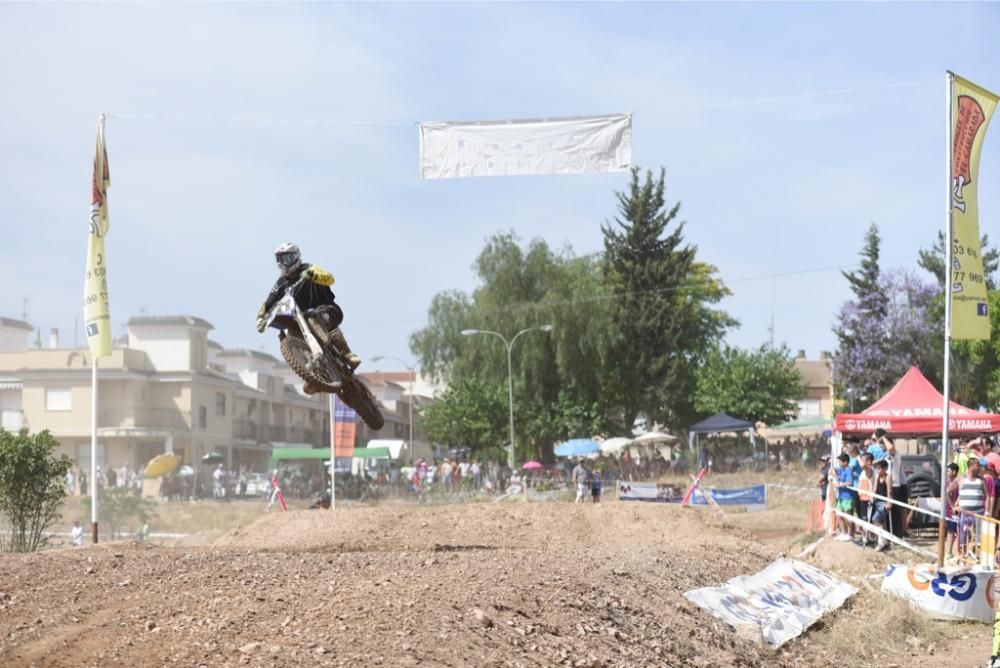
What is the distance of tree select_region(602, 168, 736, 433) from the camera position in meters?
58.8

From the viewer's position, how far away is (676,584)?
13.7 m

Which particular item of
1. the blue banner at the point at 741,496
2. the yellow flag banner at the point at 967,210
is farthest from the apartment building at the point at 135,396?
the yellow flag banner at the point at 967,210

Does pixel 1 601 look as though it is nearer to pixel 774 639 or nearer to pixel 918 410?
pixel 774 639

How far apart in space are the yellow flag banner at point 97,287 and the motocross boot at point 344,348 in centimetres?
528

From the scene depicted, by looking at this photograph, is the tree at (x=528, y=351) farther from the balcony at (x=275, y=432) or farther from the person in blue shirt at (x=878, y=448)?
the person in blue shirt at (x=878, y=448)

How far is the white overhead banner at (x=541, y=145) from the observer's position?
49.2ft

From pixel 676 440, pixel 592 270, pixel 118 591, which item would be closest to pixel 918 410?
pixel 118 591

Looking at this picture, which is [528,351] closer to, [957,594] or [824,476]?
[824,476]

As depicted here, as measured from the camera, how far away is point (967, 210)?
47.4 ft

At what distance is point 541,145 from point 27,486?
11.3m

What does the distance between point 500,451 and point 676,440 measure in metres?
13.0

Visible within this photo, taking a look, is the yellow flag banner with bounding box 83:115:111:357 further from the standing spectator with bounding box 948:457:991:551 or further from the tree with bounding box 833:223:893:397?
the tree with bounding box 833:223:893:397

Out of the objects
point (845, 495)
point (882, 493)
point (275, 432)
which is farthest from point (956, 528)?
point (275, 432)

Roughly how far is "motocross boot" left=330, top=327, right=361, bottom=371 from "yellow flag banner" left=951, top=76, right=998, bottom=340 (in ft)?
24.6
